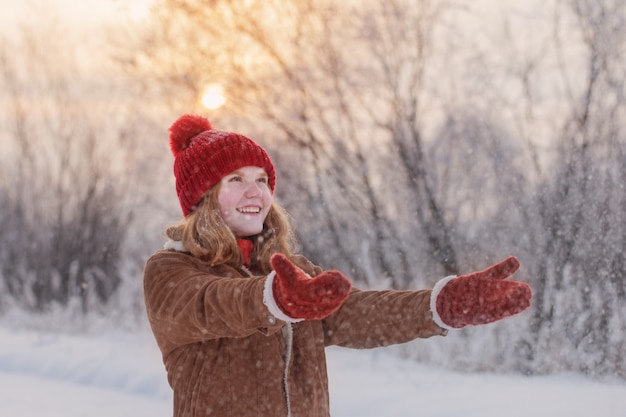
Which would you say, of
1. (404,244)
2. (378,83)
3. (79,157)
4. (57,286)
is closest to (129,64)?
(378,83)

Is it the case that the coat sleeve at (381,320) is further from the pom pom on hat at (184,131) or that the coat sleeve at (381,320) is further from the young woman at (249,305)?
the pom pom on hat at (184,131)

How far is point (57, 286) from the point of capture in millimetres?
13641

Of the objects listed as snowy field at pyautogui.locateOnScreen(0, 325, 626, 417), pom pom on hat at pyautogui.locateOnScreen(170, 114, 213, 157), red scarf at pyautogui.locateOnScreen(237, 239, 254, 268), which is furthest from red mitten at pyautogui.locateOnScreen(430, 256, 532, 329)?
snowy field at pyautogui.locateOnScreen(0, 325, 626, 417)

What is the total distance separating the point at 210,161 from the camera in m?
2.54

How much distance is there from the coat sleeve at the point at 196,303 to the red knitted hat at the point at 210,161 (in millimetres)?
291

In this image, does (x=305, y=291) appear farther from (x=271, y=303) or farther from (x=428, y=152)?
(x=428, y=152)

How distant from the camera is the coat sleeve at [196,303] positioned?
184 centimetres

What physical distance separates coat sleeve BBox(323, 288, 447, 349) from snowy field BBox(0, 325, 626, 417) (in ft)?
9.97

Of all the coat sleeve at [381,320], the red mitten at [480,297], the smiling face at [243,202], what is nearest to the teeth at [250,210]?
the smiling face at [243,202]

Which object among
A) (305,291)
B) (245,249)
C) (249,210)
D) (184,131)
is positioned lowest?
(305,291)

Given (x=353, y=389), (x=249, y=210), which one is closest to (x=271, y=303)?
(x=249, y=210)

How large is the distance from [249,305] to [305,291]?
0.21 meters

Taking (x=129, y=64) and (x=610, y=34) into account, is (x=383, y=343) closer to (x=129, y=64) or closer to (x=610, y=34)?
(x=610, y=34)

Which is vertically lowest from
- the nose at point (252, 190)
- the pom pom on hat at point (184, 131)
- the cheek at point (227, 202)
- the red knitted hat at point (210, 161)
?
the cheek at point (227, 202)
